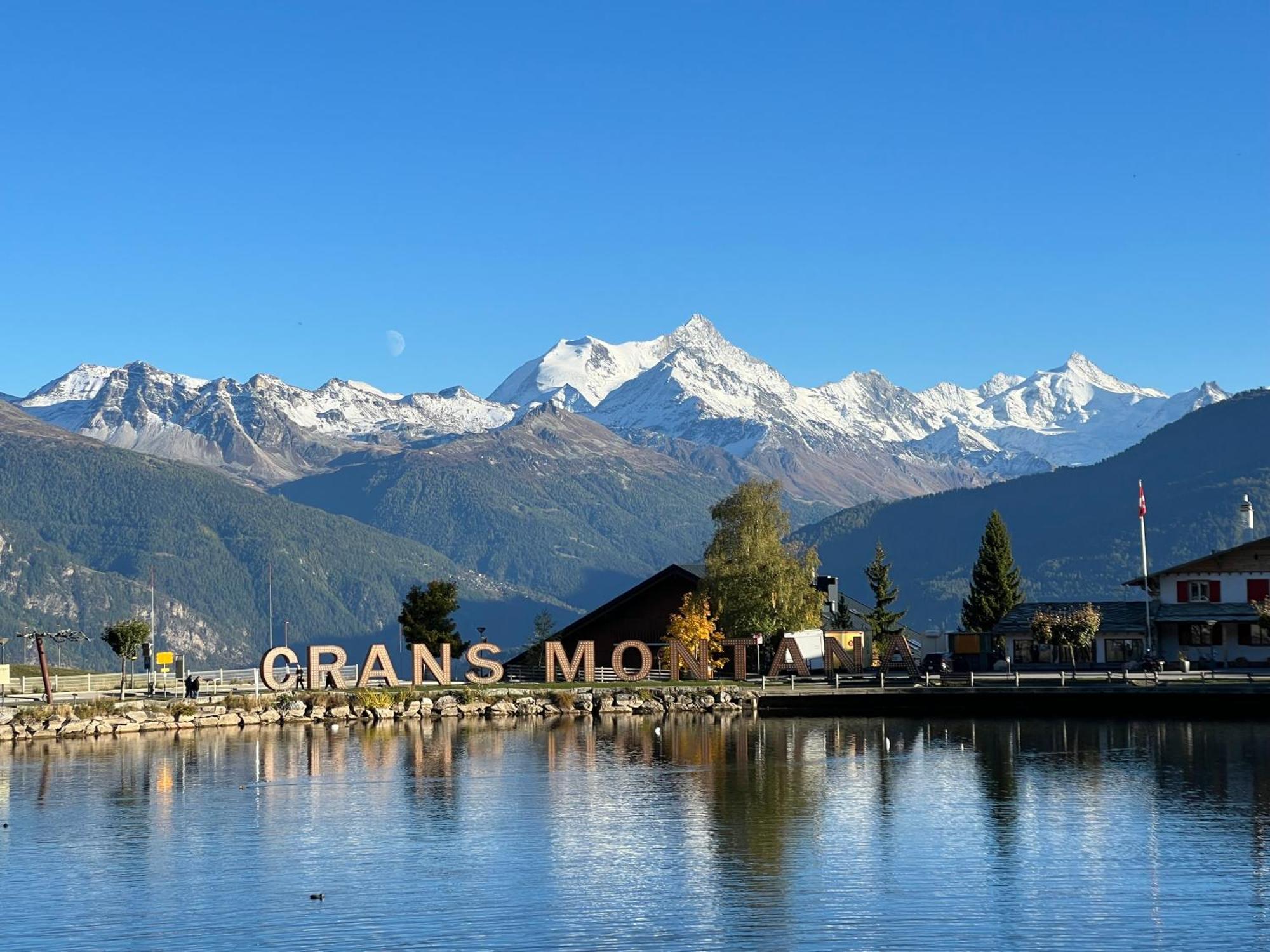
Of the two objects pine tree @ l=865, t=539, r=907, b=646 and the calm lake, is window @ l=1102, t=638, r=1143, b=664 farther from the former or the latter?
the calm lake

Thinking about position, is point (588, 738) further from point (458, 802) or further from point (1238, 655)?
point (1238, 655)

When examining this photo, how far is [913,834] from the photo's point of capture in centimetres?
5344

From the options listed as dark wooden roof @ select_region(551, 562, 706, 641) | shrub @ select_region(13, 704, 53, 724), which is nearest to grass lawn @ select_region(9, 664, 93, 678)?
shrub @ select_region(13, 704, 53, 724)

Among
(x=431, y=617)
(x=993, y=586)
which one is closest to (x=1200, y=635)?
(x=993, y=586)

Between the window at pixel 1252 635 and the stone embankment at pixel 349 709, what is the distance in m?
37.7

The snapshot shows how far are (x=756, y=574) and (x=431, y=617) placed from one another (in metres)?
24.2

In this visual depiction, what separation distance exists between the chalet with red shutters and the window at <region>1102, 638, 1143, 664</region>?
1.91 metres

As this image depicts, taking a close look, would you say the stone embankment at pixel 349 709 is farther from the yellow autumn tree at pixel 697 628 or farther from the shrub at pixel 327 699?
the yellow autumn tree at pixel 697 628

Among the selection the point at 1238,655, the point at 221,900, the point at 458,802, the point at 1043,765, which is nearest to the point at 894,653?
the point at 1238,655

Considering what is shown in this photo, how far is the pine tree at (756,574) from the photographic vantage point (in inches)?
4656

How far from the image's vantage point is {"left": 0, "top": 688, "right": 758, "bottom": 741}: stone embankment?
294ft

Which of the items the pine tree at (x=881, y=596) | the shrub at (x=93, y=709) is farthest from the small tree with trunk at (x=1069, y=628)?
the shrub at (x=93, y=709)

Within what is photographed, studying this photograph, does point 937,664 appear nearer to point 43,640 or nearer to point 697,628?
point 697,628

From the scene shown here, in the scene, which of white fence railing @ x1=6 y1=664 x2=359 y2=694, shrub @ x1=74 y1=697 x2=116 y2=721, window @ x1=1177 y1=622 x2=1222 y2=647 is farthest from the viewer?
window @ x1=1177 y1=622 x2=1222 y2=647
